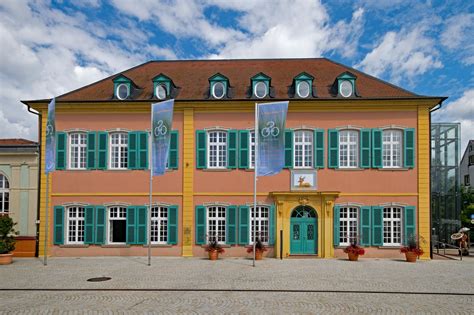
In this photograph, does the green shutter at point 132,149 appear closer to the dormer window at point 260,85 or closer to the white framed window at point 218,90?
the white framed window at point 218,90

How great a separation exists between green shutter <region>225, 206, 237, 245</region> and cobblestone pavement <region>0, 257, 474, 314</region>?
1.53 m

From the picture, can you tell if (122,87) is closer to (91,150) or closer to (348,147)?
(91,150)

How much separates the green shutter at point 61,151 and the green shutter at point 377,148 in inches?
536

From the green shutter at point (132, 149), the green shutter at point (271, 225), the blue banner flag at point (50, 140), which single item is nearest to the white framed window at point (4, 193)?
the blue banner flag at point (50, 140)

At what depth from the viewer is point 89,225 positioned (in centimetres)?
1842

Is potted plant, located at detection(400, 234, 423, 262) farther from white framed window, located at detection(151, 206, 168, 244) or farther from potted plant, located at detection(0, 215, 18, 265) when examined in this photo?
potted plant, located at detection(0, 215, 18, 265)

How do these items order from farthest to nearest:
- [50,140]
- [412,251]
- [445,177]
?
[445,177] → [412,251] → [50,140]

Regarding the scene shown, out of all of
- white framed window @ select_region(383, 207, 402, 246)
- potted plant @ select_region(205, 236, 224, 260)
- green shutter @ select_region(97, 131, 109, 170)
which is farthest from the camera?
green shutter @ select_region(97, 131, 109, 170)

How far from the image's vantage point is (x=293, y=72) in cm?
2064

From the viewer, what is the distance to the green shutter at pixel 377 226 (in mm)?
17828

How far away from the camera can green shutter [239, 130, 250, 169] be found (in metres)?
18.3

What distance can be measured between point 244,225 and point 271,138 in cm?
460

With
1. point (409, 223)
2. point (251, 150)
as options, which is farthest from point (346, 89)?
point (409, 223)

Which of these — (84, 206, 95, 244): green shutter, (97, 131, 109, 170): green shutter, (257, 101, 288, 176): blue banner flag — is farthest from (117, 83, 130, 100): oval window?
(257, 101, 288, 176): blue banner flag
